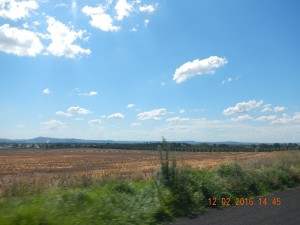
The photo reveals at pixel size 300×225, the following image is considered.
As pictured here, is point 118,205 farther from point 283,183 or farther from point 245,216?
point 283,183

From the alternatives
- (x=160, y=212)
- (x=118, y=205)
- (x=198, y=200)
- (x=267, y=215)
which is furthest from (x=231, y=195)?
(x=118, y=205)

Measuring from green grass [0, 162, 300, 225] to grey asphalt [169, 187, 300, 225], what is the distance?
0.65 m

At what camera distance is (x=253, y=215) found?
941 cm

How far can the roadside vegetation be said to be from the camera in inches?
313

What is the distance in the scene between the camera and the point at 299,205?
437 inches

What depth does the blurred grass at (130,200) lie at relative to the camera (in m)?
7.84

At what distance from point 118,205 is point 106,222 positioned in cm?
122

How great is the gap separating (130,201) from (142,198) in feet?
2.15

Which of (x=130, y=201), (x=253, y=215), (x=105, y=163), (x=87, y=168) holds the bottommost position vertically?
(x=87, y=168)
